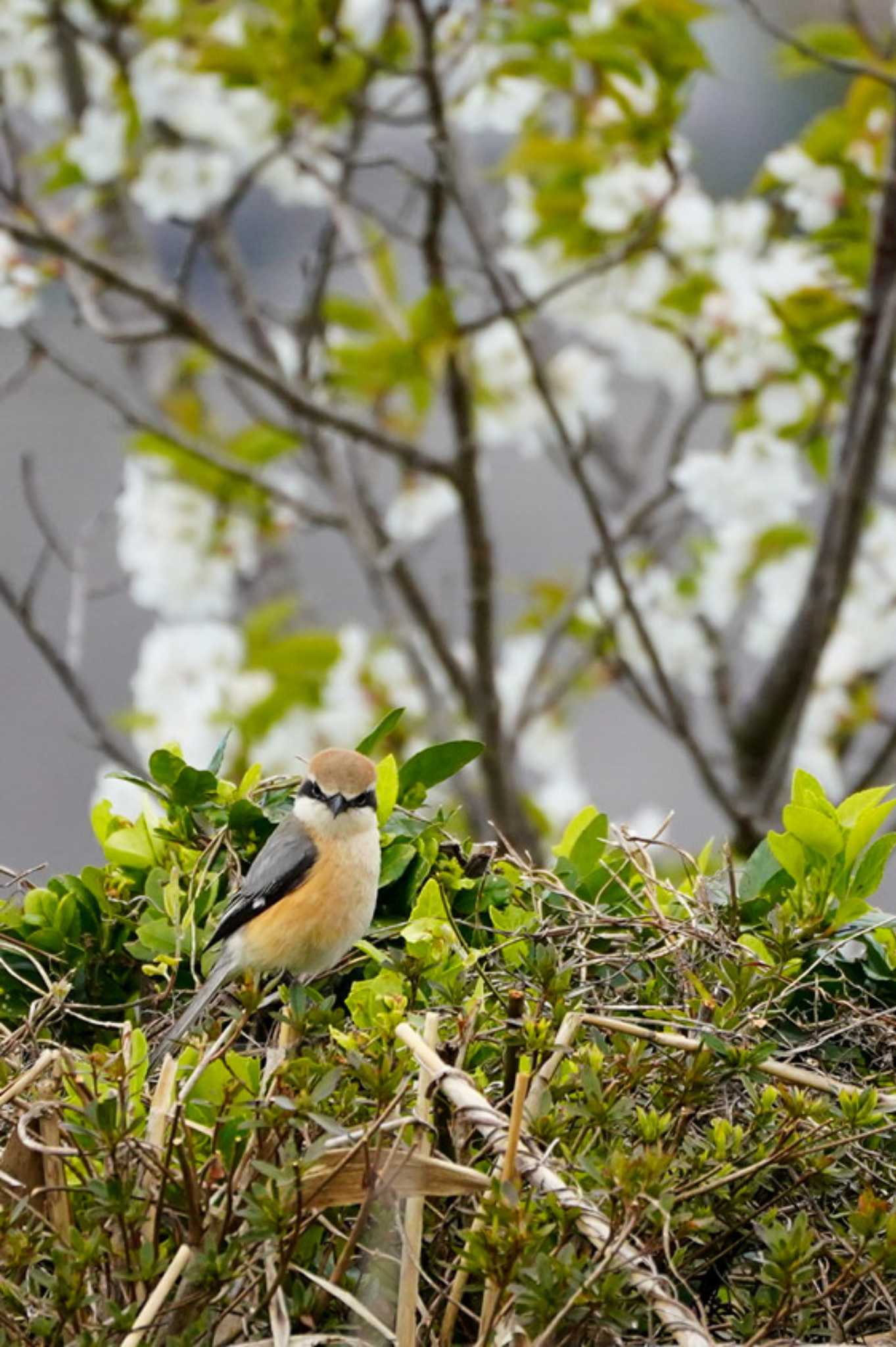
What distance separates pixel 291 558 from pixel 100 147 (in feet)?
7.64

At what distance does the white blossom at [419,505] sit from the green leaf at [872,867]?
15.9 feet

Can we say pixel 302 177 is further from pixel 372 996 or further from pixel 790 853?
pixel 372 996

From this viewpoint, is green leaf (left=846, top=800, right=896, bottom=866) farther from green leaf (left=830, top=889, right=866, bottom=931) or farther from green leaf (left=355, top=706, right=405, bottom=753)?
green leaf (left=355, top=706, right=405, bottom=753)

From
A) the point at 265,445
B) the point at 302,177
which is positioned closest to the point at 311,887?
the point at 265,445

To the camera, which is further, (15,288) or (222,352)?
(15,288)

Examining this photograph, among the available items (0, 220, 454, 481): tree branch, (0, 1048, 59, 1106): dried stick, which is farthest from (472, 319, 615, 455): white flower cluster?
(0, 1048, 59, 1106): dried stick

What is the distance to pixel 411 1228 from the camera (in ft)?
4.71

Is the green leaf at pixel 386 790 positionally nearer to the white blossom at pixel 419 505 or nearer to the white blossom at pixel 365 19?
the white blossom at pixel 365 19

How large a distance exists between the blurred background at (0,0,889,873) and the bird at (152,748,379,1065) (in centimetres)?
453

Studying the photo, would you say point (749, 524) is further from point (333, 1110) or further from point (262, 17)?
point (333, 1110)

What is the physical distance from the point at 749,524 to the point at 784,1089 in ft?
13.4

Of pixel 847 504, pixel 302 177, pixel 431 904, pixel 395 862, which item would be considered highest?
pixel 302 177

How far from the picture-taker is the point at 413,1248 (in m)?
1.42

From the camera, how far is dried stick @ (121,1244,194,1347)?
4.49 ft
